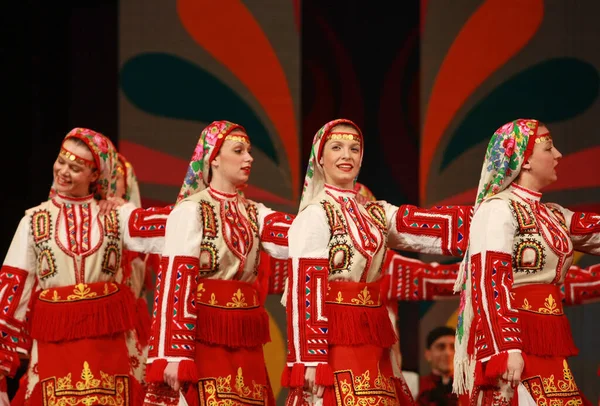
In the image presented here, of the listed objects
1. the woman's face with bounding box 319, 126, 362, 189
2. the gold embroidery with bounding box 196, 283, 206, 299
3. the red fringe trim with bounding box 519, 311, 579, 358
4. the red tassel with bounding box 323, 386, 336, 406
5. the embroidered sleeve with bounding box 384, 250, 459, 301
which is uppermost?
the woman's face with bounding box 319, 126, 362, 189

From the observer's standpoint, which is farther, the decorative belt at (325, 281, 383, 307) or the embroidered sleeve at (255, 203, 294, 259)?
the embroidered sleeve at (255, 203, 294, 259)

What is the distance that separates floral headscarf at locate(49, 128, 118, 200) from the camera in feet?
16.1

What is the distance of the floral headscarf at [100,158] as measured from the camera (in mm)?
→ 4922

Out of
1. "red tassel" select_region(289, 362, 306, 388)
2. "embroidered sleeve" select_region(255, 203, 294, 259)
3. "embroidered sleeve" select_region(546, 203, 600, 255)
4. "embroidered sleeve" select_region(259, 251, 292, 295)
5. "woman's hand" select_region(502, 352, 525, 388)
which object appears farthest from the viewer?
"embroidered sleeve" select_region(259, 251, 292, 295)

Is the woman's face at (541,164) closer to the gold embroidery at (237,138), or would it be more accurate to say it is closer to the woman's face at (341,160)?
the woman's face at (341,160)

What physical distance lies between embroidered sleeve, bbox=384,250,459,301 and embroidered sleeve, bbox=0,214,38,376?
1710 millimetres

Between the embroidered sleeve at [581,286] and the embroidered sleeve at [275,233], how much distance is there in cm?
134

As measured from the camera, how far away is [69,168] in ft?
16.0

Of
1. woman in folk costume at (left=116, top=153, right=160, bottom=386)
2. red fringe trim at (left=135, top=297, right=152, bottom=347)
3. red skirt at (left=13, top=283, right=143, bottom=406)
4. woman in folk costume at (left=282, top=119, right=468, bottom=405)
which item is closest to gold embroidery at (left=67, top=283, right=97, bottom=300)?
red skirt at (left=13, top=283, right=143, bottom=406)

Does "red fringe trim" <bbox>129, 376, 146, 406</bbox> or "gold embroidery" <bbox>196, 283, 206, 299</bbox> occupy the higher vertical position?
"gold embroidery" <bbox>196, 283, 206, 299</bbox>

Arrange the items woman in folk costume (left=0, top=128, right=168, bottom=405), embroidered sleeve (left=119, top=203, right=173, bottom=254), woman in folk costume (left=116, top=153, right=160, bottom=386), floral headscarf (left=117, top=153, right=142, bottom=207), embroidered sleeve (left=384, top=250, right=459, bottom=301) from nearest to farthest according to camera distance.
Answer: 1. woman in folk costume (left=0, top=128, right=168, bottom=405)
2. embroidered sleeve (left=119, top=203, right=173, bottom=254)
3. woman in folk costume (left=116, top=153, right=160, bottom=386)
4. embroidered sleeve (left=384, top=250, right=459, bottom=301)
5. floral headscarf (left=117, top=153, right=142, bottom=207)

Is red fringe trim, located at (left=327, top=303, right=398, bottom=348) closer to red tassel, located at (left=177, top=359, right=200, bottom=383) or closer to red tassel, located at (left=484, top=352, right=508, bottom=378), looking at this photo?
red tassel, located at (left=484, top=352, right=508, bottom=378)

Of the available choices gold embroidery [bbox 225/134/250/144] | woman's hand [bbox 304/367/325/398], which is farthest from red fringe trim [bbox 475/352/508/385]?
gold embroidery [bbox 225/134/250/144]

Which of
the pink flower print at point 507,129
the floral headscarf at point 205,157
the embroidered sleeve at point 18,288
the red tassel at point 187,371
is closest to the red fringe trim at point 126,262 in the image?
the embroidered sleeve at point 18,288
